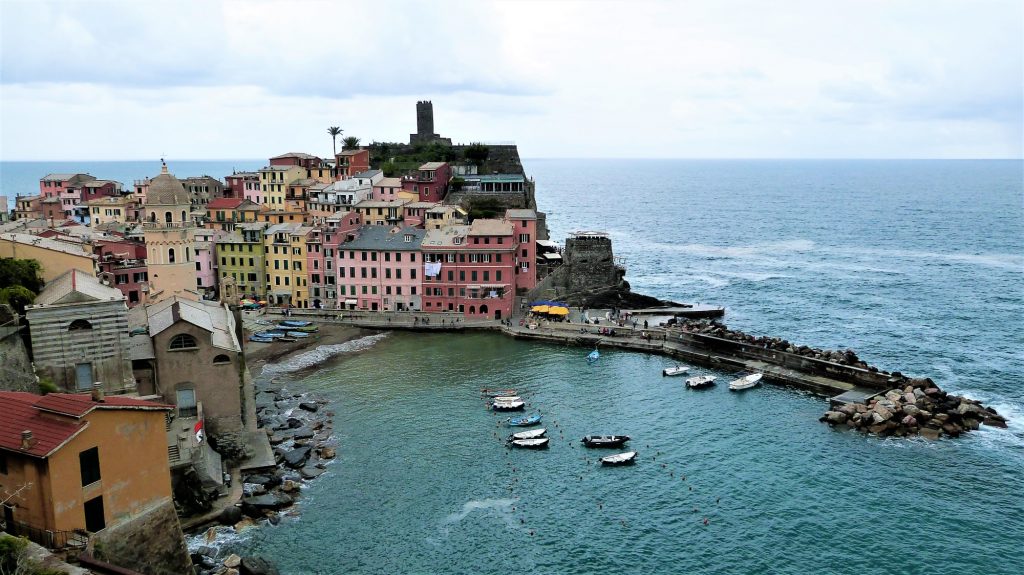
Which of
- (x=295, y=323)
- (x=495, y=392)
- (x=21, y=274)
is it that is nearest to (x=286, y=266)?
(x=295, y=323)

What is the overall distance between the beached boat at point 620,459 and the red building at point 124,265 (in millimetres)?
54544

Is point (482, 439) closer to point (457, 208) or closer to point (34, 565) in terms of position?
point (34, 565)

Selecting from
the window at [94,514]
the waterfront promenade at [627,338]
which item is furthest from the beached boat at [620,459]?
the window at [94,514]

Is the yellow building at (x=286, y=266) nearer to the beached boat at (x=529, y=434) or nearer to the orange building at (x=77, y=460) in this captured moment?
the beached boat at (x=529, y=434)

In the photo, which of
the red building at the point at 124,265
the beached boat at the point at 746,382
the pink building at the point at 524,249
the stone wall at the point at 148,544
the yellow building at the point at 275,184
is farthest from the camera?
the yellow building at the point at 275,184

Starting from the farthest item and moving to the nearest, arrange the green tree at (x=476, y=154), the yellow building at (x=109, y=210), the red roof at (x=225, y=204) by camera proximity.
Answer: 1. the green tree at (x=476, y=154)
2. the yellow building at (x=109, y=210)
3. the red roof at (x=225, y=204)

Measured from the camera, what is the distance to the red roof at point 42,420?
3177cm

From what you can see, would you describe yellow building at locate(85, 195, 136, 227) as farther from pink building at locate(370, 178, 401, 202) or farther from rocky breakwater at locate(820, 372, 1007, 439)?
rocky breakwater at locate(820, 372, 1007, 439)

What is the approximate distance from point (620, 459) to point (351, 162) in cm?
9811

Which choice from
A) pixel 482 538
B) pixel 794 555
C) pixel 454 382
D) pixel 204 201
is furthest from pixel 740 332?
pixel 204 201

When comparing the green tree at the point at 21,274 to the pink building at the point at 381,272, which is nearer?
the green tree at the point at 21,274

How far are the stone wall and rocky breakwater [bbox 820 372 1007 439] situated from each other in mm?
48488

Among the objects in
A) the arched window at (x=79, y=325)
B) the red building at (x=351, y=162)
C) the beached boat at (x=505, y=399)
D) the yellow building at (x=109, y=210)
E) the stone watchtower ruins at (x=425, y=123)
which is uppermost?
the stone watchtower ruins at (x=425, y=123)

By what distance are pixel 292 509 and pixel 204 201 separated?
9701 cm
